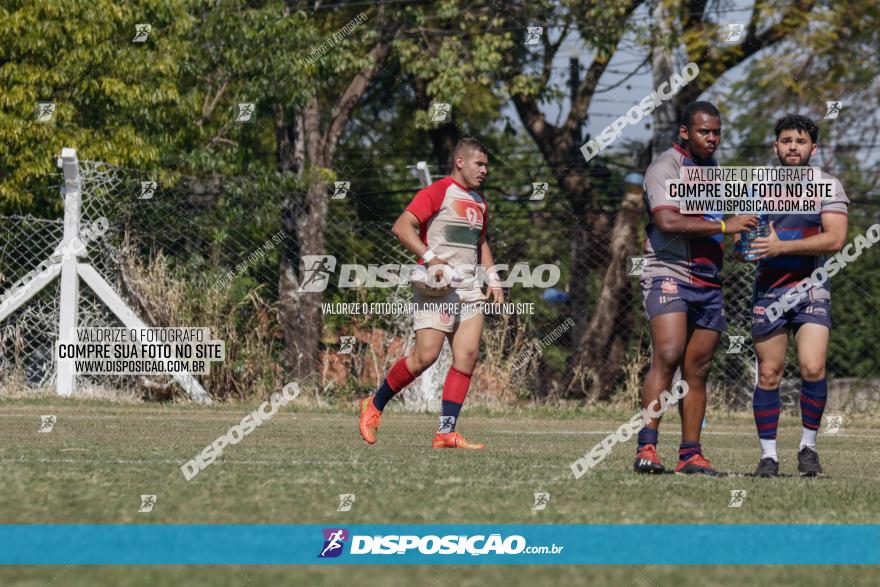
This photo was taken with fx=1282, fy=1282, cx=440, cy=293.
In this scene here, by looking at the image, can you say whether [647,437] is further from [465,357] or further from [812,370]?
[465,357]

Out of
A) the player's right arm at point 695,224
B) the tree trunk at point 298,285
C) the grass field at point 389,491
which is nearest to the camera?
the grass field at point 389,491

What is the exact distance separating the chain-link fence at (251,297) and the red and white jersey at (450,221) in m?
5.95

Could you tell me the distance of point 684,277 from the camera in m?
6.73

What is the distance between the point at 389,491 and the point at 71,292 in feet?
31.0

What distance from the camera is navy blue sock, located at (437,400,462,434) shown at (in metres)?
8.32

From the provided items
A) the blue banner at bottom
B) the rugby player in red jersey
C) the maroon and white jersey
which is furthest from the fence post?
the blue banner at bottom

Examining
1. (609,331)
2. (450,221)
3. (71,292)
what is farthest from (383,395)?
(609,331)

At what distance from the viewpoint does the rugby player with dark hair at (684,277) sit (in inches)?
260

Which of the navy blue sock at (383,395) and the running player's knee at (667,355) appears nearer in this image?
the running player's knee at (667,355)

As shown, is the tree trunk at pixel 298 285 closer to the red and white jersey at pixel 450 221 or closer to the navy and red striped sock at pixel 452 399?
the navy and red striped sock at pixel 452 399

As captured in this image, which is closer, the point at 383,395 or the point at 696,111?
the point at 696,111

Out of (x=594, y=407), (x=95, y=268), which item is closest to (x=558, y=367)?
(x=594, y=407)

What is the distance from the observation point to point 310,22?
18.5 metres

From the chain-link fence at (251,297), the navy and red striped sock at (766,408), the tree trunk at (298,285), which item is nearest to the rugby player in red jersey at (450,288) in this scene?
the navy and red striped sock at (766,408)
